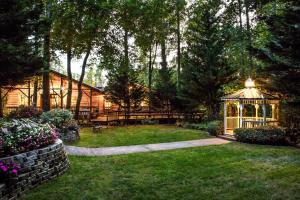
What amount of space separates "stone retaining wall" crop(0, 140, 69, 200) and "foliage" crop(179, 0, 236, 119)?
1285 cm

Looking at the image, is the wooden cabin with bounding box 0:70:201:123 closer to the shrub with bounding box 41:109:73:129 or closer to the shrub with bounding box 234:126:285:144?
the shrub with bounding box 41:109:73:129

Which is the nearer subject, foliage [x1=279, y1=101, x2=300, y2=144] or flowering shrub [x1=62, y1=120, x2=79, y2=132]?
foliage [x1=279, y1=101, x2=300, y2=144]

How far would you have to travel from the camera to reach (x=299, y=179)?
7062mm

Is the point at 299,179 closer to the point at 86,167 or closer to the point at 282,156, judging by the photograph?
the point at 282,156

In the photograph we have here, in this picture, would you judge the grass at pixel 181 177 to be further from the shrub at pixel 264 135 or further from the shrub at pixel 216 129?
the shrub at pixel 216 129

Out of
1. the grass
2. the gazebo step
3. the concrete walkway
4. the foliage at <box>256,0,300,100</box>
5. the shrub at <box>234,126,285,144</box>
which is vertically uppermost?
the foliage at <box>256,0,300,100</box>

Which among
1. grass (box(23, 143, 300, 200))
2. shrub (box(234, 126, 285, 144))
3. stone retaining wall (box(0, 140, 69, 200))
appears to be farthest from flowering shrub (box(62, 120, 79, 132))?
shrub (box(234, 126, 285, 144))

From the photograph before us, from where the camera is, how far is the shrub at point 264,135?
12.5 m

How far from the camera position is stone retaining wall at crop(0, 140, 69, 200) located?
227 inches

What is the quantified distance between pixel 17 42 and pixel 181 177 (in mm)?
8619

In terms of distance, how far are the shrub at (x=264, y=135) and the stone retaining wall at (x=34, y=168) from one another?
27.7 ft

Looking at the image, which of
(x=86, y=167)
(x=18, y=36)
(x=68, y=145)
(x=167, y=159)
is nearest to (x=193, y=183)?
(x=167, y=159)

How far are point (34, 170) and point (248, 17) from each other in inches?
793

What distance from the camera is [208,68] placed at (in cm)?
1930
